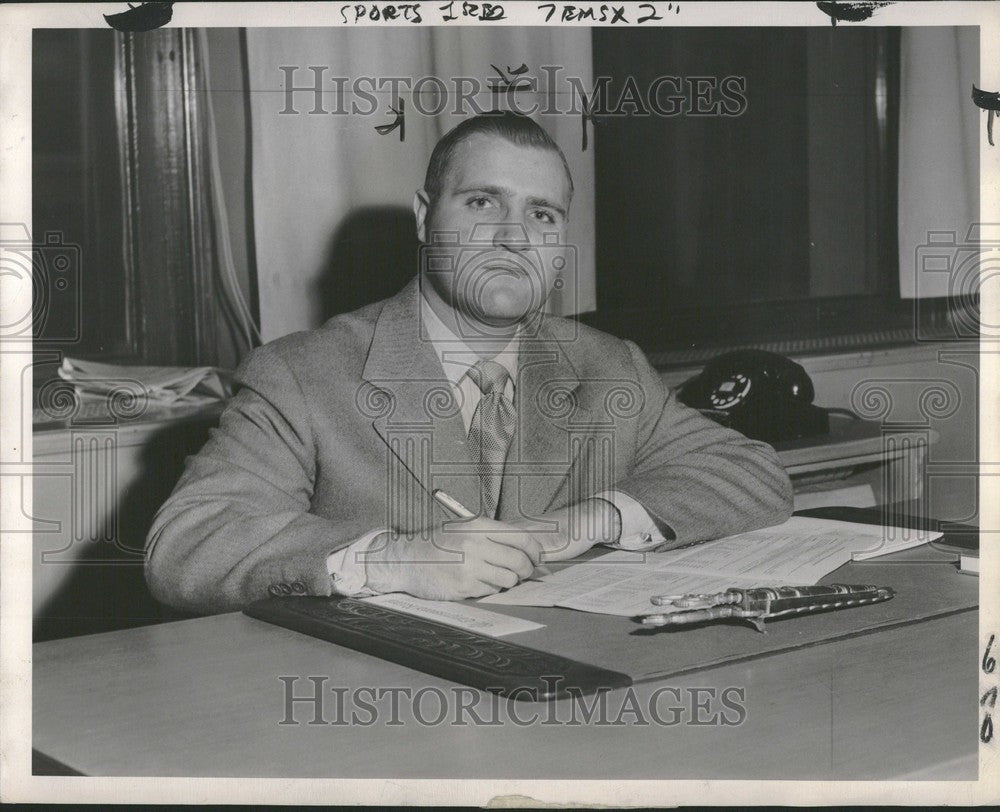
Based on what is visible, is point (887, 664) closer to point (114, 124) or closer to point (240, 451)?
point (240, 451)

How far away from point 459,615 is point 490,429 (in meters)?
0.53

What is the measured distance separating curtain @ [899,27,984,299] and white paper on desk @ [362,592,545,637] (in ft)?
2.90

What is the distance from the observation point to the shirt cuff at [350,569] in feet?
4.35

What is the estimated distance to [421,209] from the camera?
5.98 ft

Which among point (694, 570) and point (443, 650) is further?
point (694, 570)

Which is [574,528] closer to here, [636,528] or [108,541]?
[636,528]

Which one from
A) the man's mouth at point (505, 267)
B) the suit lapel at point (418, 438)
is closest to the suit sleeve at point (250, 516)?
the suit lapel at point (418, 438)

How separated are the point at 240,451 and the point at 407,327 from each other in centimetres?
33

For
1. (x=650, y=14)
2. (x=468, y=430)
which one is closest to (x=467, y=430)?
(x=468, y=430)

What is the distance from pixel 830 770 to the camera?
1.01 m

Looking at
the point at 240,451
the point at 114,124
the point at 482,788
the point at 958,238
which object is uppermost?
the point at 114,124

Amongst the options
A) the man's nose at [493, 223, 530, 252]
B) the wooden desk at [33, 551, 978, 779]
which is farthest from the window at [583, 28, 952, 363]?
the wooden desk at [33, 551, 978, 779]

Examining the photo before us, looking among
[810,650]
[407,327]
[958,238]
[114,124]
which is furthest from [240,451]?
[958,238]

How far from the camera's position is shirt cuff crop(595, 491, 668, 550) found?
1530mm
